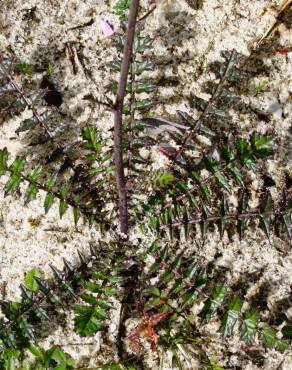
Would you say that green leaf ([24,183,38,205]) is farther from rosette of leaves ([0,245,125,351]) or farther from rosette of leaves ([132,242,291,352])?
rosette of leaves ([132,242,291,352])

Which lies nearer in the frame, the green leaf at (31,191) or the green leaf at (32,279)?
the green leaf at (31,191)

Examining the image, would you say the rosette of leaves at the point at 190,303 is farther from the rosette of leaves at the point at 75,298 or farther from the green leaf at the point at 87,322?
the green leaf at the point at 87,322

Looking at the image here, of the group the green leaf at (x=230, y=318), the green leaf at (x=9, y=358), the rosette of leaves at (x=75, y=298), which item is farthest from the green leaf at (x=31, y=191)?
the green leaf at (x=230, y=318)

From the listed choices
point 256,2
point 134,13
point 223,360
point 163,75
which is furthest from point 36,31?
point 223,360

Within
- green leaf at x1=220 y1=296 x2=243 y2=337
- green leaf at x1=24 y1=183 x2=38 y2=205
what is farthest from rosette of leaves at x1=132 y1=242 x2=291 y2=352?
green leaf at x1=24 y1=183 x2=38 y2=205

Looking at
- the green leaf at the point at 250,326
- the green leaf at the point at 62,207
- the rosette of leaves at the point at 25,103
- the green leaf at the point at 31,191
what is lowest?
the green leaf at the point at 250,326

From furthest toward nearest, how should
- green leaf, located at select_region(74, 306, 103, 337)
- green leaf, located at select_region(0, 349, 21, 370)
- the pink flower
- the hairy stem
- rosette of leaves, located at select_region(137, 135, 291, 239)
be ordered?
1. the pink flower
2. green leaf, located at select_region(0, 349, 21, 370)
3. rosette of leaves, located at select_region(137, 135, 291, 239)
4. green leaf, located at select_region(74, 306, 103, 337)
5. the hairy stem

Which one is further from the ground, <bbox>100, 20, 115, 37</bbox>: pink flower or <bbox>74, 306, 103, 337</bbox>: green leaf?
<bbox>100, 20, 115, 37</bbox>: pink flower
